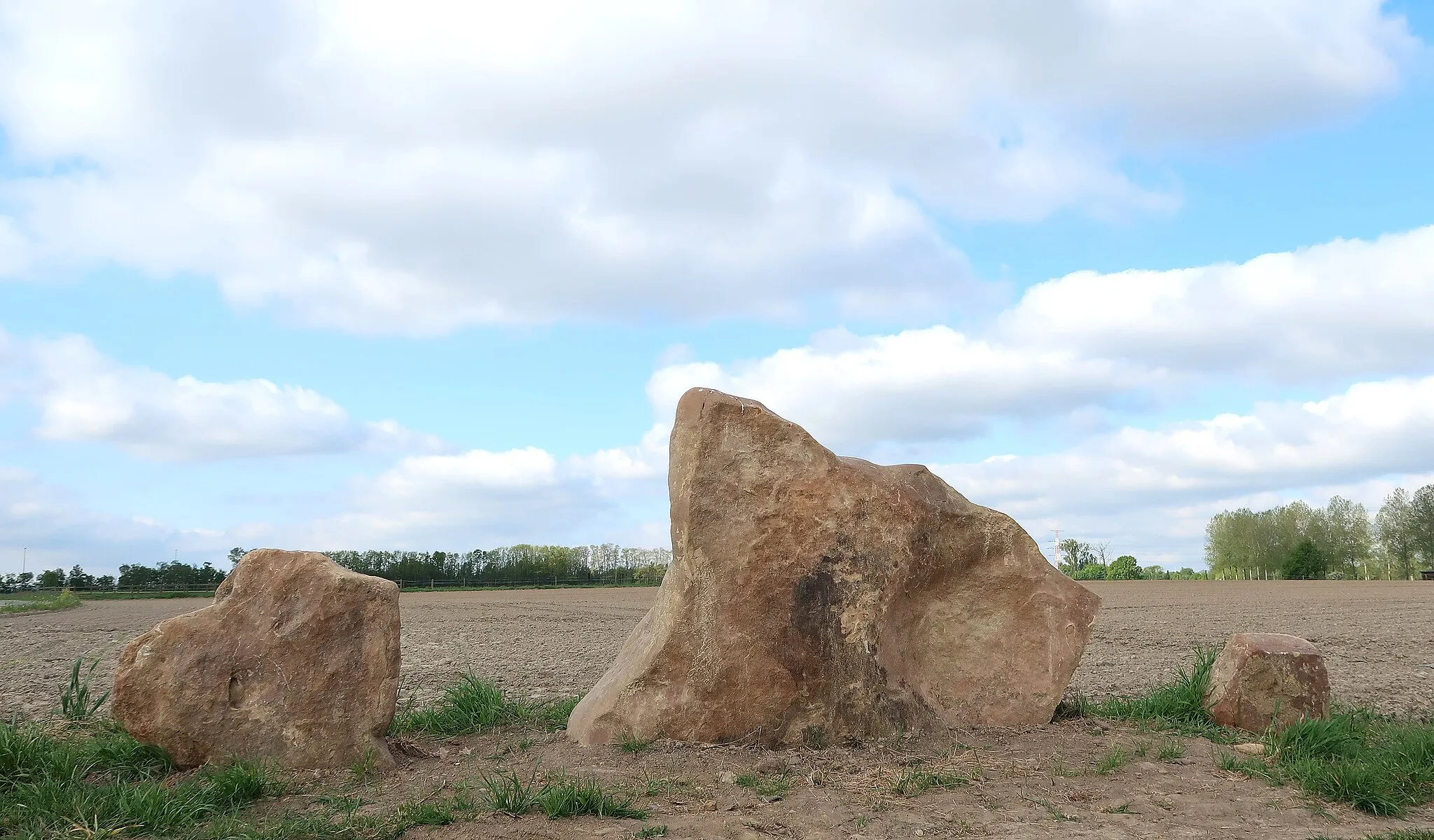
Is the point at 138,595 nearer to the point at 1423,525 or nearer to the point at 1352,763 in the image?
the point at 1352,763

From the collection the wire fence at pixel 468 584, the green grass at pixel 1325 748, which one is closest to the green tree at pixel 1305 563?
the wire fence at pixel 468 584

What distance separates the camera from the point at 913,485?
26.5 feet

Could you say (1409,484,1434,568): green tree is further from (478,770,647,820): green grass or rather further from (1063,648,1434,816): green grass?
(478,770,647,820): green grass

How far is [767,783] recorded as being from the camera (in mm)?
6395

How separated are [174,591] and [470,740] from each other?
43615mm

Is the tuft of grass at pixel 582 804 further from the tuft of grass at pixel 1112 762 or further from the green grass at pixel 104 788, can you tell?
the tuft of grass at pixel 1112 762

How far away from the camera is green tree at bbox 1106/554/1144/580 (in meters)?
58.0

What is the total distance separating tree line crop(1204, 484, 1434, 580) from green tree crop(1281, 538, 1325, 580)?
6 cm

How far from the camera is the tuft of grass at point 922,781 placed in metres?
6.34

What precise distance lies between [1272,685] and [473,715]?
697 cm

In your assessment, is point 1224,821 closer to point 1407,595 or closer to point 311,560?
point 311,560

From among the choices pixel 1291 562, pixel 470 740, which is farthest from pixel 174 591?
pixel 1291 562

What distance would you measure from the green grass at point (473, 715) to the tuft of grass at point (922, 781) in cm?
317

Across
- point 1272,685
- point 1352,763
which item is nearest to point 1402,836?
point 1352,763
